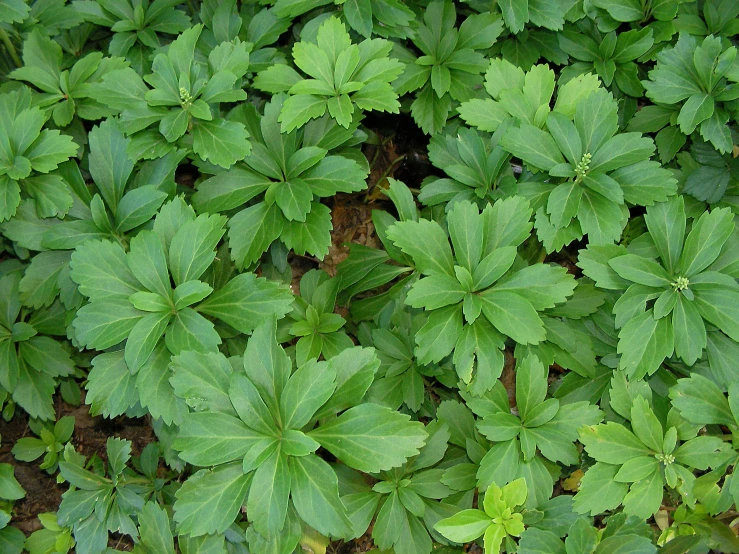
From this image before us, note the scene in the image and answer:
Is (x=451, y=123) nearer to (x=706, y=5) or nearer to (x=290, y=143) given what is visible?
(x=290, y=143)

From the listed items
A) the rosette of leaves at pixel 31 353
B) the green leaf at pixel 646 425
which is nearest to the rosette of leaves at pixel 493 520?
the green leaf at pixel 646 425

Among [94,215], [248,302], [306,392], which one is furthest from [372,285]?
[94,215]

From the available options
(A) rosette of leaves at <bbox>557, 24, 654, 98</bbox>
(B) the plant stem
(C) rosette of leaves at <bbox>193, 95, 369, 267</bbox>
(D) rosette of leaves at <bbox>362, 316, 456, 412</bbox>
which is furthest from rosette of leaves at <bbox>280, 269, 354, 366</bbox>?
(B) the plant stem

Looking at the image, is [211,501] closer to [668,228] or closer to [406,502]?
[406,502]

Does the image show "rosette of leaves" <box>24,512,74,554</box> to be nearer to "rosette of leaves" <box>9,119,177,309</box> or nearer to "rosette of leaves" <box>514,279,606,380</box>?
"rosette of leaves" <box>9,119,177,309</box>

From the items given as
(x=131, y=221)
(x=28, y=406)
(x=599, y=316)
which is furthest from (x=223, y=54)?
(x=599, y=316)

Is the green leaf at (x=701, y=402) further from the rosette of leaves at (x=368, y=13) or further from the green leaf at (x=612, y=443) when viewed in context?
the rosette of leaves at (x=368, y=13)
